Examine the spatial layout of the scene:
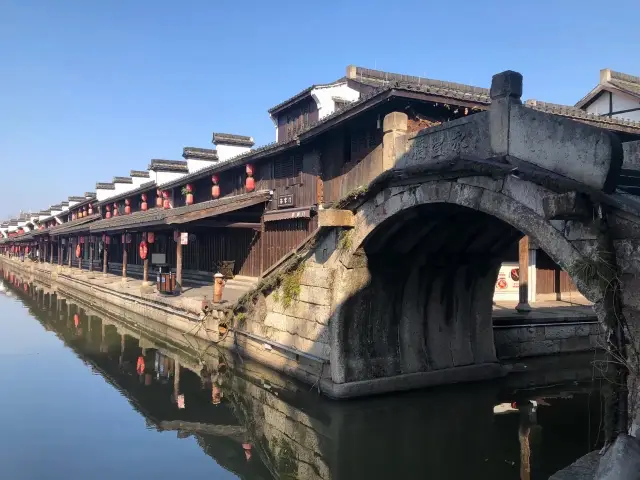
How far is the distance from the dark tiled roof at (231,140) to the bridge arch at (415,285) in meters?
21.1

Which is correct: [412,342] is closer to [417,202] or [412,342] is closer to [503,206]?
[417,202]

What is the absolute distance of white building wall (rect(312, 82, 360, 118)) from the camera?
20.1m

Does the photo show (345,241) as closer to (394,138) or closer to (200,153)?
(394,138)

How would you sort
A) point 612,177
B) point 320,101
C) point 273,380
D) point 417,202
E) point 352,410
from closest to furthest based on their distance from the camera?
point 612,177
point 417,202
point 352,410
point 273,380
point 320,101

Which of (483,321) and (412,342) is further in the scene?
(483,321)

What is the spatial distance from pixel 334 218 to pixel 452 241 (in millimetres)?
2746

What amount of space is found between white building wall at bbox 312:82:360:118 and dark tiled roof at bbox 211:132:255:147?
11241mm

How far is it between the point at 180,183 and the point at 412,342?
18.2 m

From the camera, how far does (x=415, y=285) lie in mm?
11844

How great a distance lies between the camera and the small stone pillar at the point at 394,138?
354 inches

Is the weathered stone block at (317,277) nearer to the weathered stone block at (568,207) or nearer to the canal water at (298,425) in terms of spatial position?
the canal water at (298,425)

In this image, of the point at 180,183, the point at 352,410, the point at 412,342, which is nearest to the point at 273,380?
the point at 352,410

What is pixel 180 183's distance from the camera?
87.0ft

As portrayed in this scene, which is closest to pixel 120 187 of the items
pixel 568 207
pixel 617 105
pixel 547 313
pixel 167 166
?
pixel 167 166
